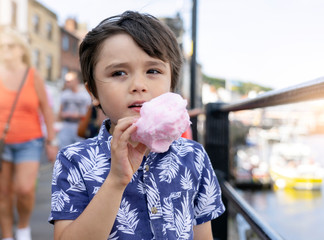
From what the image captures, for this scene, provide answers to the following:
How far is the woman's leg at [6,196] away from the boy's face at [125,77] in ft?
7.24

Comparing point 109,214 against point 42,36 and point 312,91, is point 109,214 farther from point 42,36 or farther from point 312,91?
point 42,36

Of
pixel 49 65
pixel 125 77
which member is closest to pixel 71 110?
pixel 125 77

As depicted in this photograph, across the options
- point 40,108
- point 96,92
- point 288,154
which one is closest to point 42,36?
point 288,154

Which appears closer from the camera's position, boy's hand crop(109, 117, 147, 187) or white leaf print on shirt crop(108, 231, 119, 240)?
boy's hand crop(109, 117, 147, 187)

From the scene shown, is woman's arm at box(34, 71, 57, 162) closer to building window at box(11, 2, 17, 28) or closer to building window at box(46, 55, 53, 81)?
building window at box(11, 2, 17, 28)

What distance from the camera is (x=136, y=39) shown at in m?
1.24

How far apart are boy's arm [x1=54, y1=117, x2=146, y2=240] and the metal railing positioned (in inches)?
17.9

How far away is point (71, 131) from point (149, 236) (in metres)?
4.43

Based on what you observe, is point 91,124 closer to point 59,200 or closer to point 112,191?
point 59,200

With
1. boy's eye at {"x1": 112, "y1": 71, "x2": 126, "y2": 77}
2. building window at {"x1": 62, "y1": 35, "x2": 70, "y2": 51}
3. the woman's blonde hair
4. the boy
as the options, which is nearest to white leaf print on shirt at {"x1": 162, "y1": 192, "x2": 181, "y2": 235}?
the boy

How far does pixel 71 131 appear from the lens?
5.49m

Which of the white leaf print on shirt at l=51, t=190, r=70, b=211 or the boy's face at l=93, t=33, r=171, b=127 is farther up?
the boy's face at l=93, t=33, r=171, b=127

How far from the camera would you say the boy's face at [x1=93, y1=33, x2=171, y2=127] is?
119cm

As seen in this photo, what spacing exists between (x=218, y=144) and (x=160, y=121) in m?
1.55
